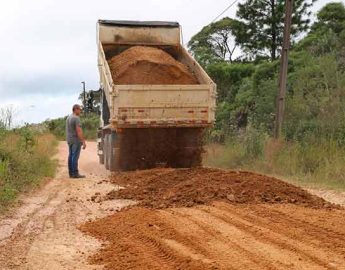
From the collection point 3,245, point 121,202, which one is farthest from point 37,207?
point 3,245

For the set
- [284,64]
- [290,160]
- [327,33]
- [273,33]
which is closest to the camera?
[290,160]

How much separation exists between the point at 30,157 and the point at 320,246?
949 centimetres

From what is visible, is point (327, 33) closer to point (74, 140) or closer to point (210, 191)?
point (74, 140)

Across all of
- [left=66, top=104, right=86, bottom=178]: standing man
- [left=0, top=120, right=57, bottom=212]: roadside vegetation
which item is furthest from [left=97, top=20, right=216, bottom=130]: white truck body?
[left=0, top=120, right=57, bottom=212]: roadside vegetation

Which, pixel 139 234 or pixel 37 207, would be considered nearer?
pixel 139 234

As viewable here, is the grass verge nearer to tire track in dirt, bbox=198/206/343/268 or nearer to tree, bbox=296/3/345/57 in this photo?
tire track in dirt, bbox=198/206/343/268

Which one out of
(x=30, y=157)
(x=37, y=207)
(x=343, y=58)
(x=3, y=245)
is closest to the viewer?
(x=3, y=245)

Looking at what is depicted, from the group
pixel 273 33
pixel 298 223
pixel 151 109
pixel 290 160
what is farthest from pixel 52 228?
pixel 273 33

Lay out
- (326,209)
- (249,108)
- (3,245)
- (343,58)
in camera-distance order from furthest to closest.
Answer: (249,108)
(343,58)
(326,209)
(3,245)

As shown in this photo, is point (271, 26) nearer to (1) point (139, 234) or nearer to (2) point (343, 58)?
(2) point (343, 58)

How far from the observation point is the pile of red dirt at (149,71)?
44.9ft

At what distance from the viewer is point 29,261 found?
5.60m

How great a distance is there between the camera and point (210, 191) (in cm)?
911

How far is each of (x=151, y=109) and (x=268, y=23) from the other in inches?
838
